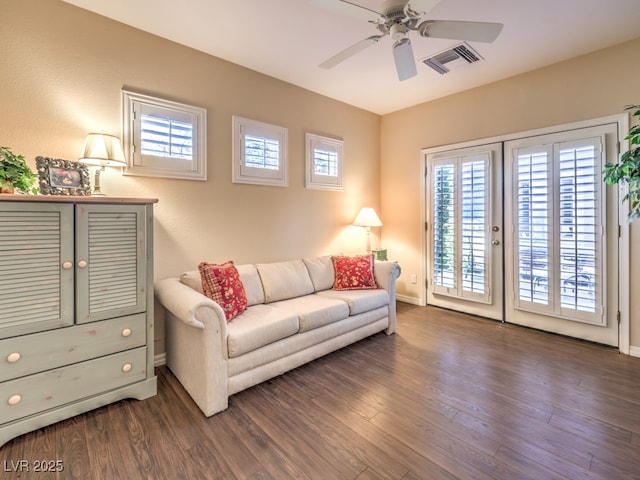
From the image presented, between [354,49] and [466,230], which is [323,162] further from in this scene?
[466,230]

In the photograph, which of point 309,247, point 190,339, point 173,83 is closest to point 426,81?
point 309,247

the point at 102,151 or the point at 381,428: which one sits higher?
the point at 102,151

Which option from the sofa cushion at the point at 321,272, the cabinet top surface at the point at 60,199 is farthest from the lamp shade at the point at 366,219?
the cabinet top surface at the point at 60,199

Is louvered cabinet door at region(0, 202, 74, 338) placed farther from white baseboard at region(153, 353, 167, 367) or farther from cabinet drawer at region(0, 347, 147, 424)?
white baseboard at region(153, 353, 167, 367)

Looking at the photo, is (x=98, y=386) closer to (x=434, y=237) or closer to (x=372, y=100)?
(x=434, y=237)

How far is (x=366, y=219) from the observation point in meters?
4.09

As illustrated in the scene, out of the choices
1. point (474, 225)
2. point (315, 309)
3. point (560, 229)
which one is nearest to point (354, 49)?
point (315, 309)

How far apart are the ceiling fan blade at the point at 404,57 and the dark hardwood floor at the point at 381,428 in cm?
240

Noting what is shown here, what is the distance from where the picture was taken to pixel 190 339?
2.11 metres

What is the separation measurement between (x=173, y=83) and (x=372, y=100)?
8.24ft

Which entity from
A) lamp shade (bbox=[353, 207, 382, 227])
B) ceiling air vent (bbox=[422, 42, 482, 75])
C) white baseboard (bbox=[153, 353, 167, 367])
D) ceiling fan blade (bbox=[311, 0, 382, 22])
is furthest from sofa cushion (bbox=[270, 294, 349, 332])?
ceiling air vent (bbox=[422, 42, 482, 75])

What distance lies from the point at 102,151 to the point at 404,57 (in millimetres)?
→ 2263

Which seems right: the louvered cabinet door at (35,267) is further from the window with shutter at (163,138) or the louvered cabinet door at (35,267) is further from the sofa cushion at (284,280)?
the sofa cushion at (284,280)

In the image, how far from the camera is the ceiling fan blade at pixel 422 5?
1.66 metres
